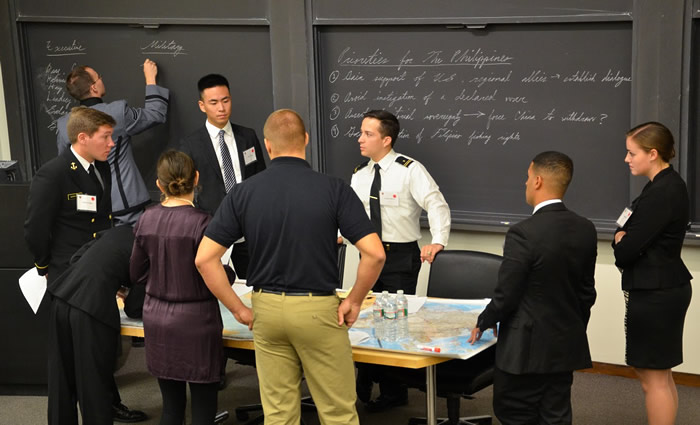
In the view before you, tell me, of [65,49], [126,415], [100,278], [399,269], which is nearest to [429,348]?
[399,269]

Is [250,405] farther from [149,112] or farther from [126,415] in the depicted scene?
[149,112]

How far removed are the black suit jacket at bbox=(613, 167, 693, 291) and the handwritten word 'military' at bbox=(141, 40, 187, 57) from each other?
3310 mm

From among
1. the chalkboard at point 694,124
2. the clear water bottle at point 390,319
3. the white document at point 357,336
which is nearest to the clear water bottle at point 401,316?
the clear water bottle at point 390,319

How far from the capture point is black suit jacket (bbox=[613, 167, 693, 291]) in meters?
3.51

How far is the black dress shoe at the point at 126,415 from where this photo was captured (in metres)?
4.50

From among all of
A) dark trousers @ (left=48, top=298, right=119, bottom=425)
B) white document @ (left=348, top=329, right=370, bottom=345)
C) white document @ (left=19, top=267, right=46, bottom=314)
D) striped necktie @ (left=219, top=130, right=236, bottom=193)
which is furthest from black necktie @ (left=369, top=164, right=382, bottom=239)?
white document @ (left=19, top=267, right=46, bottom=314)

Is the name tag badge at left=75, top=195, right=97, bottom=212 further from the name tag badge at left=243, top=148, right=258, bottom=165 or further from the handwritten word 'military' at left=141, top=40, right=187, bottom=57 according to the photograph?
the handwritten word 'military' at left=141, top=40, right=187, bottom=57

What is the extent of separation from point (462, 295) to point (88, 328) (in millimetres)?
1824

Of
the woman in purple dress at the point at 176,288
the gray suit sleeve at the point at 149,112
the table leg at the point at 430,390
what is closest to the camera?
the woman in purple dress at the point at 176,288

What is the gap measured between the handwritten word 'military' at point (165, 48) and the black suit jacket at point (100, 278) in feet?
7.55

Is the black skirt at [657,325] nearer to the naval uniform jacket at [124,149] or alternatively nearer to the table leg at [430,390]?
the table leg at [430,390]

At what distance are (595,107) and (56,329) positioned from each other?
10.3 feet

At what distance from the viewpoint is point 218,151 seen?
491 centimetres

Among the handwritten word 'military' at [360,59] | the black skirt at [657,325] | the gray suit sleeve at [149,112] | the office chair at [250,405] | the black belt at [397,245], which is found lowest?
the office chair at [250,405]
